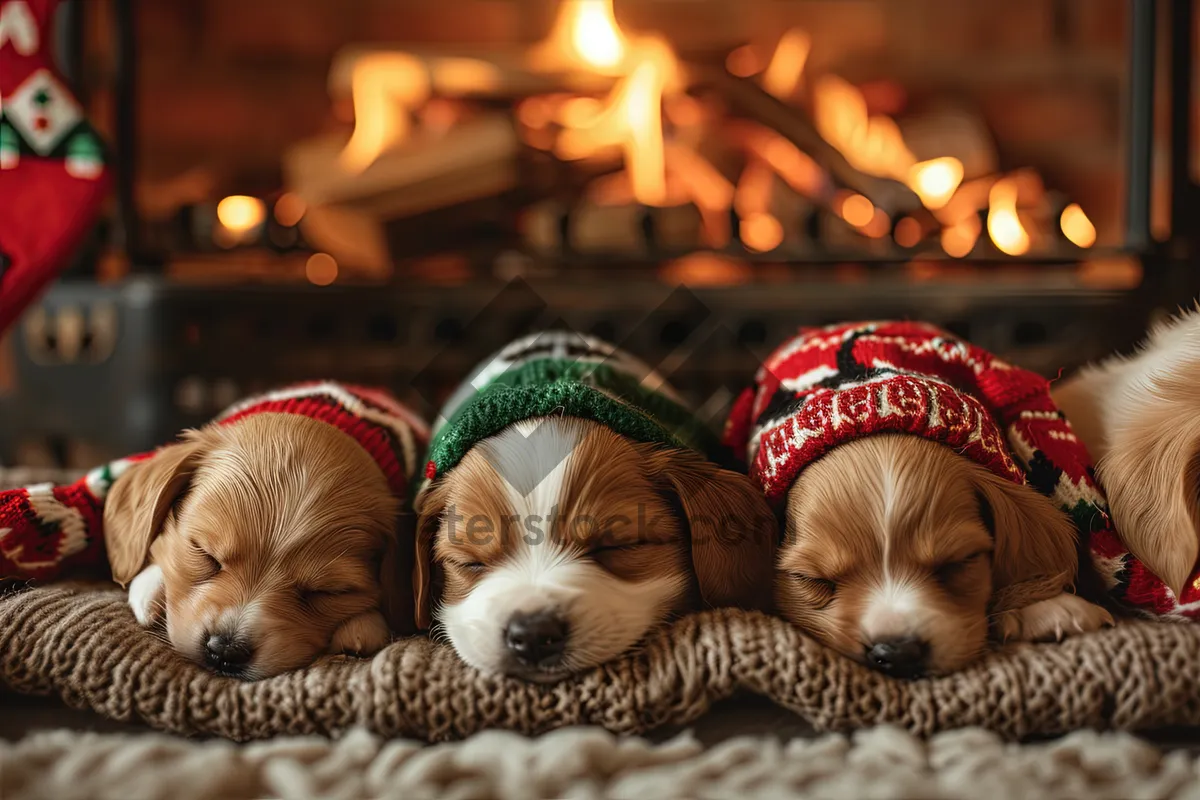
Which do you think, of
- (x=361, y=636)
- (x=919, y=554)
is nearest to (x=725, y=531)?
(x=919, y=554)

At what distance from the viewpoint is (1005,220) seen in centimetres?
224

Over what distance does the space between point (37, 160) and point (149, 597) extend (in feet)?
3.20

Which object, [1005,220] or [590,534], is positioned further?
[1005,220]

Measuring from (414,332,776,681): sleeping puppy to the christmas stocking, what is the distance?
3.12ft

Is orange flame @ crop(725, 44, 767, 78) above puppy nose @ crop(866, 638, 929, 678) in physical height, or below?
above

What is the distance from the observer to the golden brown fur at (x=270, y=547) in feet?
3.49

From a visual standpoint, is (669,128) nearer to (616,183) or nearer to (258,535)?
(616,183)

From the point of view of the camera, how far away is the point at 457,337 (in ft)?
6.75

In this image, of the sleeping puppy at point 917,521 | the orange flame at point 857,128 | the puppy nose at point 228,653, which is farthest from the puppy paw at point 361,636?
the orange flame at point 857,128

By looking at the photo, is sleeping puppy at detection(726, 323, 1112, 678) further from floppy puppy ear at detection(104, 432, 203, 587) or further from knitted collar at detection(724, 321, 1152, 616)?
floppy puppy ear at detection(104, 432, 203, 587)

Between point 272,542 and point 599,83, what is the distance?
163cm

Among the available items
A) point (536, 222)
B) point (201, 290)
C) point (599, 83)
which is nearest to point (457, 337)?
point (536, 222)

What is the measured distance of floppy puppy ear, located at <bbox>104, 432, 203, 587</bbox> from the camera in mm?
1176

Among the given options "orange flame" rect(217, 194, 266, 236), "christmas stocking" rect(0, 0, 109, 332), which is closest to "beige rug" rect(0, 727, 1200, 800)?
"christmas stocking" rect(0, 0, 109, 332)
